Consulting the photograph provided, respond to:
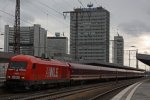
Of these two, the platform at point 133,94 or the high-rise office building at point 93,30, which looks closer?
the platform at point 133,94

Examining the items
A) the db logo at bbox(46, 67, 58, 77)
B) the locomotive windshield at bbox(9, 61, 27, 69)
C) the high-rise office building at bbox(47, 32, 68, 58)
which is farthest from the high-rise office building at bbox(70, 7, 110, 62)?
the locomotive windshield at bbox(9, 61, 27, 69)

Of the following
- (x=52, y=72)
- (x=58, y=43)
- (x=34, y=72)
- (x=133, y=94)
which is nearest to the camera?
(x=133, y=94)

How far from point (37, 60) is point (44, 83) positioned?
2724 mm

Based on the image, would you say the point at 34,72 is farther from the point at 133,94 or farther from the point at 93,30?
the point at 93,30

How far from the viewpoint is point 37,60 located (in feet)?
107

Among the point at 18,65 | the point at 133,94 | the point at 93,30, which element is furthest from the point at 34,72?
the point at 93,30

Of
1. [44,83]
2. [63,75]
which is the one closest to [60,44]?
[63,75]

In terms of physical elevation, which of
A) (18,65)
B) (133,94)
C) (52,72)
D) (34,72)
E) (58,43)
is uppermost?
(58,43)

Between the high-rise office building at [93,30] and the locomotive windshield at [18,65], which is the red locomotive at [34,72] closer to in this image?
the locomotive windshield at [18,65]

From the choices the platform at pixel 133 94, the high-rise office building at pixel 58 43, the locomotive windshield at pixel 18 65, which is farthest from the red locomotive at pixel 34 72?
the high-rise office building at pixel 58 43

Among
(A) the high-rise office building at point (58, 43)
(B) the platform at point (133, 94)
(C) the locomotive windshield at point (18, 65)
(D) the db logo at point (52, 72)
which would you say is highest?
(A) the high-rise office building at point (58, 43)

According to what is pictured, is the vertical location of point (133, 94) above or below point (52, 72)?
below

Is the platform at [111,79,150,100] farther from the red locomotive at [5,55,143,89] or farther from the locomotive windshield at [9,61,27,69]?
the locomotive windshield at [9,61,27,69]

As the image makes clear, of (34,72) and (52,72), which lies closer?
(34,72)
